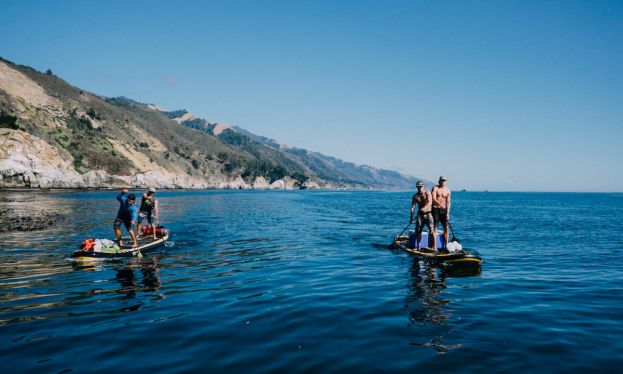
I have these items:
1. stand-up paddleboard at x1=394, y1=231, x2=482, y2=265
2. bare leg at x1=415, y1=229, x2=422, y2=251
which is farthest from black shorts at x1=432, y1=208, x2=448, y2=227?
stand-up paddleboard at x1=394, y1=231, x2=482, y2=265

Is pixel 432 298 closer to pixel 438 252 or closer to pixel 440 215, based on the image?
pixel 438 252

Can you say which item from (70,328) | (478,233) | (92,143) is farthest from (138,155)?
(70,328)

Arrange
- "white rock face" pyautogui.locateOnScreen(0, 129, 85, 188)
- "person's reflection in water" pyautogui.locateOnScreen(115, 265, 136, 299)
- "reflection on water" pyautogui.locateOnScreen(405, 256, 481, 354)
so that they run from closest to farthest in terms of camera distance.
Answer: "reflection on water" pyautogui.locateOnScreen(405, 256, 481, 354)
"person's reflection in water" pyautogui.locateOnScreen(115, 265, 136, 299)
"white rock face" pyautogui.locateOnScreen(0, 129, 85, 188)

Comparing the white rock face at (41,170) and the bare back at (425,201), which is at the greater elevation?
the white rock face at (41,170)

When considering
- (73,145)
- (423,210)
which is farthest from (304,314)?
(73,145)

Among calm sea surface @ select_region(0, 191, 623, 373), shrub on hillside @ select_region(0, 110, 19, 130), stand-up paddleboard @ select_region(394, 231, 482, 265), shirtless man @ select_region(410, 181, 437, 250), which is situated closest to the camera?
calm sea surface @ select_region(0, 191, 623, 373)

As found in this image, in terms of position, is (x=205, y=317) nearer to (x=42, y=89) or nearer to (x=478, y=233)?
(x=478, y=233)

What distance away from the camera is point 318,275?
12.8 m

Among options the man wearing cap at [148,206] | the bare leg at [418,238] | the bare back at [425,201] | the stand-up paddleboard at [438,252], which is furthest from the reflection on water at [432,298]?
the man wearing cap at [148,206]

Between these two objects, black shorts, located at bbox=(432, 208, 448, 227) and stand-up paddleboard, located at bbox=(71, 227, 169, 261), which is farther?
black shorts, located at bbox=(432, 208, 448, 227)

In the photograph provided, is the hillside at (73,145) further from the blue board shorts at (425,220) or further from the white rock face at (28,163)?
the blue board shorts at (425,220)

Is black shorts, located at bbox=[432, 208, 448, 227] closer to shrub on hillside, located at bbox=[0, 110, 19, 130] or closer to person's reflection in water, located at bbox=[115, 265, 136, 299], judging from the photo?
person's reflection in water, located at bbox=[115, 265, 136, 299]

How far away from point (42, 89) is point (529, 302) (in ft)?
524

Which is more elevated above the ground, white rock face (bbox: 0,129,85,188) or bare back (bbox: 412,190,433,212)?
white rock face (bbox: 0,129,85,188)
